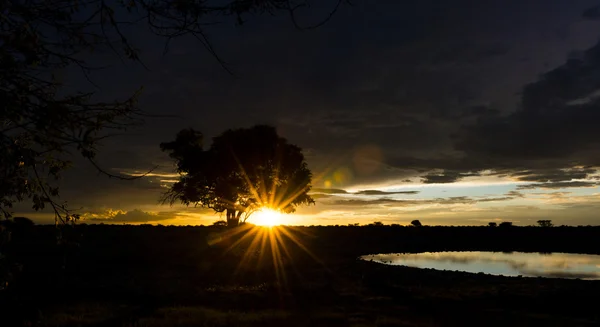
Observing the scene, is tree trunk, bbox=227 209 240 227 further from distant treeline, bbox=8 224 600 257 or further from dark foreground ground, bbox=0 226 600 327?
dark foreground ground, bbox=0 226 600 327

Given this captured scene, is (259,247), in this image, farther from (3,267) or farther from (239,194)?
(3,267)

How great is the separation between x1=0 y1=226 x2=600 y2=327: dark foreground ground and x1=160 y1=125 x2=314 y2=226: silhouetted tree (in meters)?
13.6

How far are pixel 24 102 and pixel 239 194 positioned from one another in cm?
5221

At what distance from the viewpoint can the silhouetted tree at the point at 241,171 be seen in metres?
54.8

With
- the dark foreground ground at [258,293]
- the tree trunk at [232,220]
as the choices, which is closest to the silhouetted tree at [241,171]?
the tree trunk at [232,220]

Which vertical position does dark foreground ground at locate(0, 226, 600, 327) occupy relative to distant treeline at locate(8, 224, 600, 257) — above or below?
below

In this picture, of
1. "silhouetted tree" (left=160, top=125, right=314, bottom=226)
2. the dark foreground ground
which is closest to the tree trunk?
"silhouetted tree" (left=160, top=125, right=314, bottom=226)

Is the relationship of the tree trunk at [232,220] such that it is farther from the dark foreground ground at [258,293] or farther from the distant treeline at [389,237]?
the dark foreground ground at [258,293]

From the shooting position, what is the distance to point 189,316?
1611 centimetres

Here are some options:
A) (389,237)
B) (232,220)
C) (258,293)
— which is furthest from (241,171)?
(258,293)

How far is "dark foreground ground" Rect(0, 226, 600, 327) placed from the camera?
16062mm

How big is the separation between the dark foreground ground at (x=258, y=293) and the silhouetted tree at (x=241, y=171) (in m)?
13.6

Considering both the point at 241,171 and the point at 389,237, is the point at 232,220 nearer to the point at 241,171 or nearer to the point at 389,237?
the point at 241,171

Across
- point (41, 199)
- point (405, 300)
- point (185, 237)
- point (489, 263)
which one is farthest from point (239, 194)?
point (41, 199)
